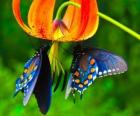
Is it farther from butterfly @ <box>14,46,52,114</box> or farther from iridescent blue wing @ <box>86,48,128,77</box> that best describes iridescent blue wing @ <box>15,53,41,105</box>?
iridescent blue wing @ <box>86,48,128,77</box>

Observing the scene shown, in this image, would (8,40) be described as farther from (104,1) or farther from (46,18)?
(46,18)

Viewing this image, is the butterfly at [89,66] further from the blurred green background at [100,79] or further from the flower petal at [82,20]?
the blurred green background at [100,79]

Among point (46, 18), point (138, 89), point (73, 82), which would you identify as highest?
point (46, 18)

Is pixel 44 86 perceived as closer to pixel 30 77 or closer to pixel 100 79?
pixel 30 77

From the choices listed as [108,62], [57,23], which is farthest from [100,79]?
[108,62]

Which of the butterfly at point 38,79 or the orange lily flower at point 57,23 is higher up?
the orange lily flower at point 57,23

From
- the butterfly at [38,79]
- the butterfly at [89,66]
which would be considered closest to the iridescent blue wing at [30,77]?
the butterfly at [38,79]

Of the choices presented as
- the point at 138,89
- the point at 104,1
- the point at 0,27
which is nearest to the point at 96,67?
the point at 138,89

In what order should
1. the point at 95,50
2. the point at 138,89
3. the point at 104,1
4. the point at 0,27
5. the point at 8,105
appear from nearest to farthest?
the point at 95,50, the point at 8,105, the point at 138,89, the point at 104,1, the point at 0,27
